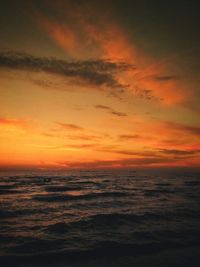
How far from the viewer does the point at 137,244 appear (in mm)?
9008

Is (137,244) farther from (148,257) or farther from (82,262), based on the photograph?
(82,262)

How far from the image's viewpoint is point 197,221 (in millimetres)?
13344

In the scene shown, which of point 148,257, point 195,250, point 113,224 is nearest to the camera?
point 148,257

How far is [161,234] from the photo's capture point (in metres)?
10.5

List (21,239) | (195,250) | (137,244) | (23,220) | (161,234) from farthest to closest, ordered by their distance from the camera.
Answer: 1. (23,220)
2. (161,234)
3. (21,239)
4. (137,244)
5. (195,250)

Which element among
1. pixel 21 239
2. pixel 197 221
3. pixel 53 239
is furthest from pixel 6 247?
pixel 197 221

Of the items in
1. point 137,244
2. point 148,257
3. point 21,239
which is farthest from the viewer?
point 21,239

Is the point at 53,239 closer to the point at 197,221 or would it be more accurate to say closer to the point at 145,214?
the point at 145,214

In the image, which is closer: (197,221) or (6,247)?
(6,247)

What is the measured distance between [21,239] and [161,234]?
22.1 ft

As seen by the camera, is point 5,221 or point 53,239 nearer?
point 53,239

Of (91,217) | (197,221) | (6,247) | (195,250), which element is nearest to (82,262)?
(6,247)

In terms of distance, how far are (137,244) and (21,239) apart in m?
5.28

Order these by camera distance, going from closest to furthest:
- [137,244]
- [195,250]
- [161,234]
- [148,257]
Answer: [148,257] → [195,250] → [137,244] → [161,234]
